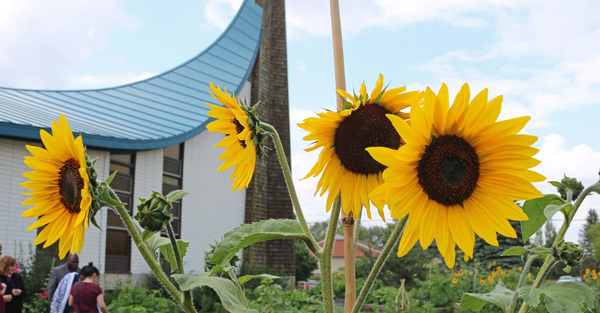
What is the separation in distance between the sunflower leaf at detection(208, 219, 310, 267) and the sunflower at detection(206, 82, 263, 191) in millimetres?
126

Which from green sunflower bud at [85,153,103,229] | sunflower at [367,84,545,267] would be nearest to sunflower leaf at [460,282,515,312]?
sunflower at [367,84,545,267]

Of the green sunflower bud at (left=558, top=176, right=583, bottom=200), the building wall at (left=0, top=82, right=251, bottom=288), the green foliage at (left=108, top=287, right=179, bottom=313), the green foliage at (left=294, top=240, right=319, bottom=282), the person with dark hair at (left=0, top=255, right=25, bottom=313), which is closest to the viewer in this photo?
the green sunflower bud at (left=558, top=176, right=583, bottom=200)

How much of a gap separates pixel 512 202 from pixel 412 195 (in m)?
0.18

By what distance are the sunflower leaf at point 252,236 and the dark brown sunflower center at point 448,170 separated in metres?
0.27

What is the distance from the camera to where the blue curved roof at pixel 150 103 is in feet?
38.3

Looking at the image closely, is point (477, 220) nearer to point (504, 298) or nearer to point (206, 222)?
point (504, 298)

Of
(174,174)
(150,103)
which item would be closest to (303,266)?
(174,174)

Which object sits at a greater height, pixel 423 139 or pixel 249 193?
pixel 249 193

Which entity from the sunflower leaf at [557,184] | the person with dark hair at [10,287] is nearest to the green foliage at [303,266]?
the person with dark hair at [10,287]

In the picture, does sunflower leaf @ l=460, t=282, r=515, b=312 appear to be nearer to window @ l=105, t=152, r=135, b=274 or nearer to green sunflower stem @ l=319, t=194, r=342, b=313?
green sunflower stem @ l=319, t=194, r=342, b=313

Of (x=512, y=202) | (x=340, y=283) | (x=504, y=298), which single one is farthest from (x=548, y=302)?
(x=340, y=283)

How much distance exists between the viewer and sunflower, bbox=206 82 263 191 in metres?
1.14

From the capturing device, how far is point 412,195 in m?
0.92

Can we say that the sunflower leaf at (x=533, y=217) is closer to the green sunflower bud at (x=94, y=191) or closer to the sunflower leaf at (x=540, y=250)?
the sunflower leaf at (x=540, y=250)
